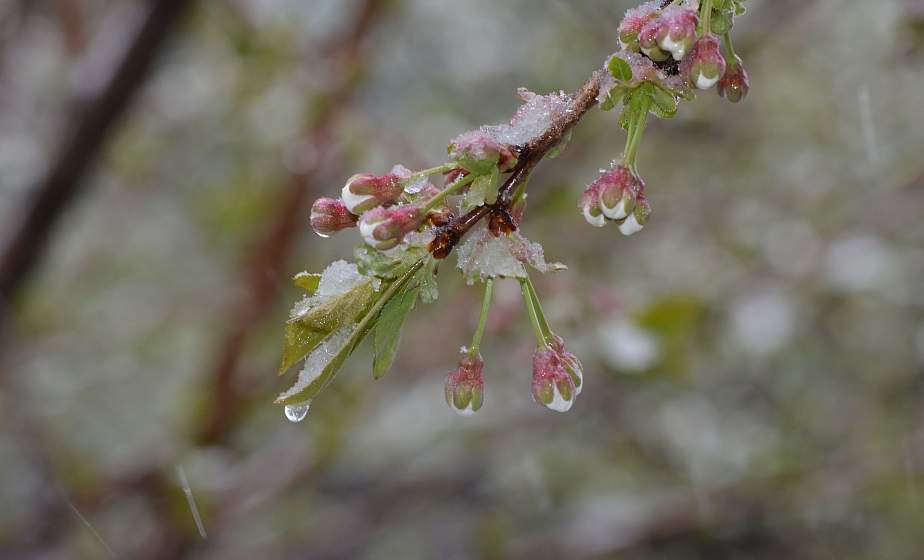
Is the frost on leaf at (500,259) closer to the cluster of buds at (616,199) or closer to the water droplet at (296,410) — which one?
the cluster of buds at (616,199)

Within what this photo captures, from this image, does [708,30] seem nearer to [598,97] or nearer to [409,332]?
[598,97]

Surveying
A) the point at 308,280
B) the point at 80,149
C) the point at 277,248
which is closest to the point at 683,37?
the point at 308,280

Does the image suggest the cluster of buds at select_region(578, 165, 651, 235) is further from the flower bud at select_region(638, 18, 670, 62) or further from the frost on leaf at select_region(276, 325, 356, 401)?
the frost on leaf at select_region(276, 325, 356, 401)

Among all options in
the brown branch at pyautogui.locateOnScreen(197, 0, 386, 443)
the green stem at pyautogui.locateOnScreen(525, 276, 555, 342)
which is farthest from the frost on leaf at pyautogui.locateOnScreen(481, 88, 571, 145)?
the brown branch at pyautogui.locateOnScreen(197, 0, 386, 443)

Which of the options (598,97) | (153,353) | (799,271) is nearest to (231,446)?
(153,353)

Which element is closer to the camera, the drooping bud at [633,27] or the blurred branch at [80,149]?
the drooping bud at [633,27]

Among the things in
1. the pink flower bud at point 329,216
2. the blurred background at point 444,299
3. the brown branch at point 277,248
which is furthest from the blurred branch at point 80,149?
the pink flower bud at point 329,216
